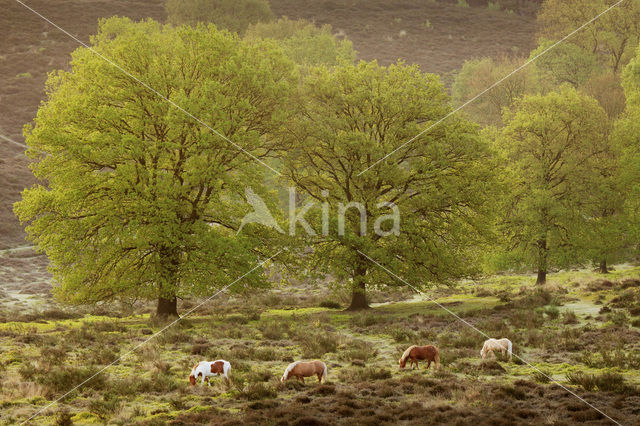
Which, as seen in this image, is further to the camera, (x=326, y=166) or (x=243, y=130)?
(x=326, y=166)

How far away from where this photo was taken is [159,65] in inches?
971

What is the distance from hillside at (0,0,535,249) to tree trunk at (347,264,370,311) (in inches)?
1553

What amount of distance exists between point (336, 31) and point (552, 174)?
285ft

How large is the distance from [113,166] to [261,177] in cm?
651

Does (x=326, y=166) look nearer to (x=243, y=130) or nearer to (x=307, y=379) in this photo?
(x=243, y=130)

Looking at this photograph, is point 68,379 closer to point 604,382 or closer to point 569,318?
point 604,382

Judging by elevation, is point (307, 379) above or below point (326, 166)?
below

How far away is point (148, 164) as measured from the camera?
979 inches

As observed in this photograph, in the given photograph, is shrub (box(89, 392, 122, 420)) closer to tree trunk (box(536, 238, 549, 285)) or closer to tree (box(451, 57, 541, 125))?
tree trunk (box(536, 238, 549, 285))

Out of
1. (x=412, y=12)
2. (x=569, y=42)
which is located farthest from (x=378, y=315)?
(x=412, y=12)

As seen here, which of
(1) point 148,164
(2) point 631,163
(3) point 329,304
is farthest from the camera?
(3) point 329,304

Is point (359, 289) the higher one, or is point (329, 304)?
point (359, 289)

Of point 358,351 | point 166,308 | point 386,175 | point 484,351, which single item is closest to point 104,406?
point 358,351

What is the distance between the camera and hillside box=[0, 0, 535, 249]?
236 feet
